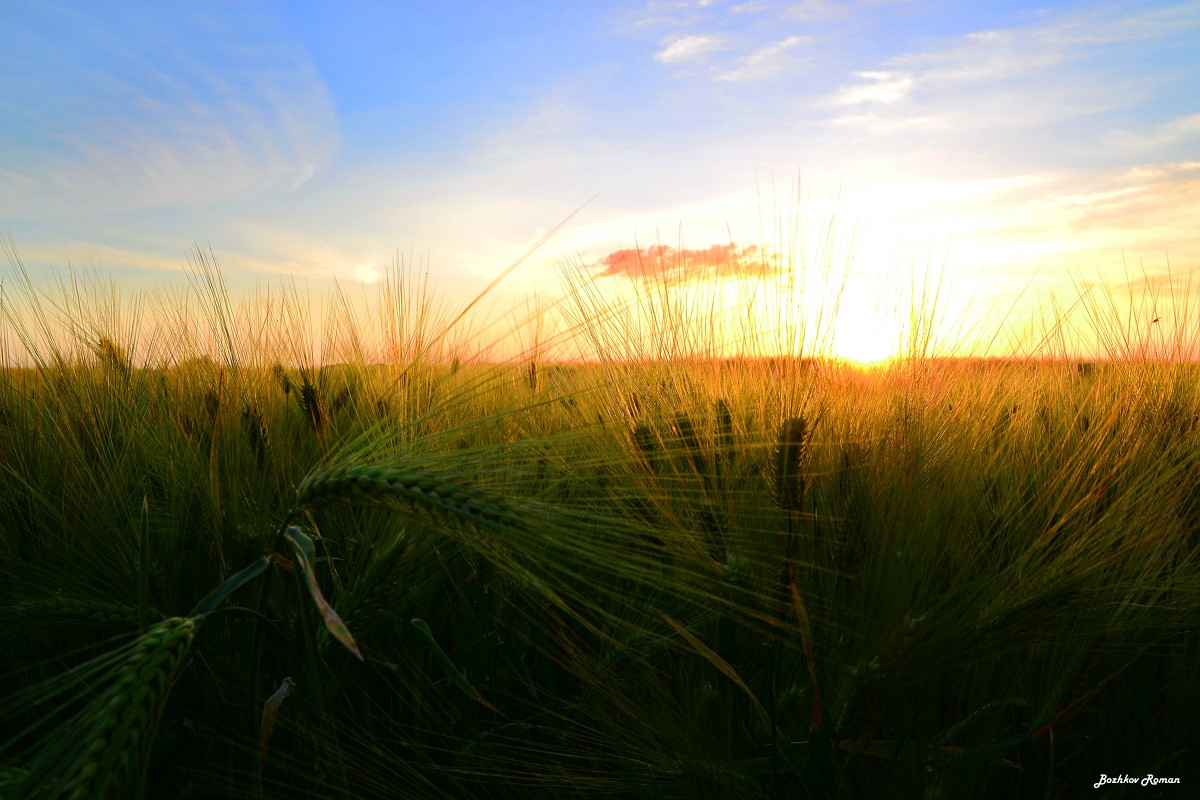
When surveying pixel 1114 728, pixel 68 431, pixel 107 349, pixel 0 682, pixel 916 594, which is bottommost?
pixel 1114 728

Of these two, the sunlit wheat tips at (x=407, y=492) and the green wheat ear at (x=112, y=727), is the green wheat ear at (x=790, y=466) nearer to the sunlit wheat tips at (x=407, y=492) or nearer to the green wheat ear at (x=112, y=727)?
the sunlit wheat tips at (x=407, y=492)

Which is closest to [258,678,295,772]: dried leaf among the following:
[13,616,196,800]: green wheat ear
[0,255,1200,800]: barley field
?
[0,255,1200,800]: barley field

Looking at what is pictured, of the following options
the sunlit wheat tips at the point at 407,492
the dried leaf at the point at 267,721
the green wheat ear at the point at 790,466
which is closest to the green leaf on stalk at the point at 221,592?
the sunlit wheat tips at the point at 407,492

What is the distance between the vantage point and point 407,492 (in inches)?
30.4

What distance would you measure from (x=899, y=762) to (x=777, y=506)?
1.22 ft

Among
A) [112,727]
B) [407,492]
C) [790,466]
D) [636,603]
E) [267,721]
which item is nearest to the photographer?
[112,727]

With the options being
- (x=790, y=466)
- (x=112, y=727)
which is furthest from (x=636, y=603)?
(x=112, y=727)

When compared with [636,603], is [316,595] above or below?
above

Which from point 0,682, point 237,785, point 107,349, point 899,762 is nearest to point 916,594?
point 899,762

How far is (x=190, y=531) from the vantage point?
4.52 feet

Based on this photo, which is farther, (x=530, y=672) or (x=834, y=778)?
(x=530, y=672)

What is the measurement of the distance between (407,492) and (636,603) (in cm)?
67

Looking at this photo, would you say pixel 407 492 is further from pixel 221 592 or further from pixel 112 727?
pixel 112 727

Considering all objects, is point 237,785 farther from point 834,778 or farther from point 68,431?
point 68,431
